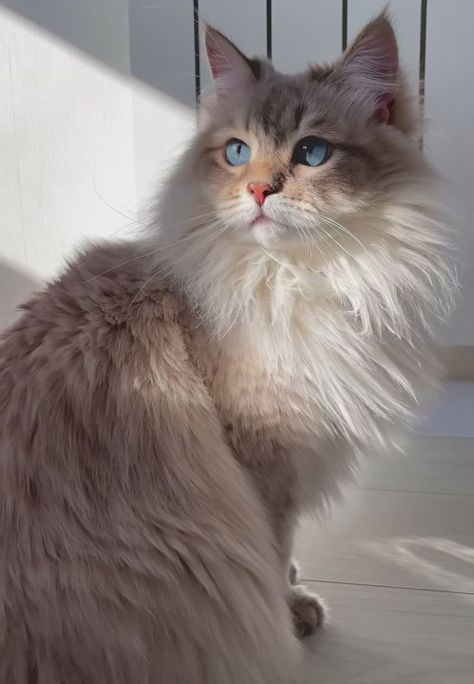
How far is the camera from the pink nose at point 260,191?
93 cm

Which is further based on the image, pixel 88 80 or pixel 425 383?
pixel 88 80

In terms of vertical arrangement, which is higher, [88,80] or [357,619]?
[88,80]

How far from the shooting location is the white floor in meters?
0.99

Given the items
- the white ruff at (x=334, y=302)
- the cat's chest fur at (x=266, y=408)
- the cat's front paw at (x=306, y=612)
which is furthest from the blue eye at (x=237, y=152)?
the cat's front paw at (x=306, y=612)

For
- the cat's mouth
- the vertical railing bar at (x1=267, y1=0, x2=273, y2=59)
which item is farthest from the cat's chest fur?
the vertical railing bar at (x1=267, y1=0, x2=273, y2=59)

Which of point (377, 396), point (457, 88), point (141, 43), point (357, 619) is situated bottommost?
point (357, 619)

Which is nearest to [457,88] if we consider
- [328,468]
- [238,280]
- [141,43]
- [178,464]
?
[141,43]

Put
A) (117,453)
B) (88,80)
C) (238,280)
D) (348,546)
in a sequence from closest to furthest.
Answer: (117,453)
(238,280)
(348,546)
(88,80)

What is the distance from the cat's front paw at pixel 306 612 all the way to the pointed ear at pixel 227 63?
2.91 feet

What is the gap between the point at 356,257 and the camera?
0.99 m

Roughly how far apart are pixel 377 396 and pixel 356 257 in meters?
0.23

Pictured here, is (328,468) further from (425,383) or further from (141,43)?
(141,43)

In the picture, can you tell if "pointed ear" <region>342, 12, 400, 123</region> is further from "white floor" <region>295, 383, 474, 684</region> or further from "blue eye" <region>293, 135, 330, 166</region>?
"white floor" <region>295, 383, 474, 684</region>

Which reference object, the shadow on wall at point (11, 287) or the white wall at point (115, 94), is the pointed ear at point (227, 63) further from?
the shadow on wall at point (11, 287)
